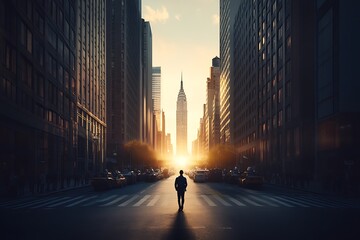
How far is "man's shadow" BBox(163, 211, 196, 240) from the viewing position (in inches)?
489

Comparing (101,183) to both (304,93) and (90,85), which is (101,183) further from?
(90,85)

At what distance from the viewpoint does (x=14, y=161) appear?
171 ft

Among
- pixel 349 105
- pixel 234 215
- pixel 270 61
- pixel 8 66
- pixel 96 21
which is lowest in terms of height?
pixel 234 215

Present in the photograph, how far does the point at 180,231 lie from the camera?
1362 cm

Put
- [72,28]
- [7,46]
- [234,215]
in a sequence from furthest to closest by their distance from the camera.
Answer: [72,28] → [7,46] → [234,215]

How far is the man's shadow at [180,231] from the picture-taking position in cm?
1241

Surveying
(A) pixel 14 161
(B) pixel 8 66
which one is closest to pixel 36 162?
(A) pixel 14 161

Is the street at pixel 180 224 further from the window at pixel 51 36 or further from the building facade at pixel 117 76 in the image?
the building facade at pixel 117 76

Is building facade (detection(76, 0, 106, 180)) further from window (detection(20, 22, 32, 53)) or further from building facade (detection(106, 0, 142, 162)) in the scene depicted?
building facade (detection(106, 0, 142, 162))

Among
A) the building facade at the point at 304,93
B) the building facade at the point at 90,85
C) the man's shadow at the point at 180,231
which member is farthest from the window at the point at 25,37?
the man's shadow at the point at 180,231

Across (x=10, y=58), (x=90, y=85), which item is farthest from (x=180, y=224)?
(x=90, y=85)

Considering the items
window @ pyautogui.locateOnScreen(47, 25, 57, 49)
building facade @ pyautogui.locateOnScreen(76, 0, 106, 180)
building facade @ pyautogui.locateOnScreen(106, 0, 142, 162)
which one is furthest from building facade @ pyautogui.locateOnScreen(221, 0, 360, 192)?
building facade @ pyautogui.locateOnScreen(106, 0, 142, 162)

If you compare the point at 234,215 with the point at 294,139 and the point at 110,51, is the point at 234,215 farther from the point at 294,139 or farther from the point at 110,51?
the point at 110,51

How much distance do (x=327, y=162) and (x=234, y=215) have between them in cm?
4091
